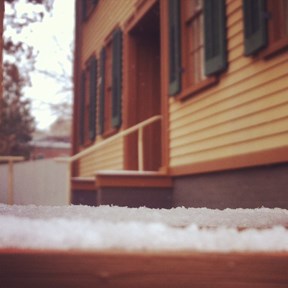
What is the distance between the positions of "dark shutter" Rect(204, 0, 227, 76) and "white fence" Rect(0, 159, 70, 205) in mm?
2679

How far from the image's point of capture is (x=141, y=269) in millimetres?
854

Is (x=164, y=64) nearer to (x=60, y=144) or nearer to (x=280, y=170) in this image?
(x=280, y=170)

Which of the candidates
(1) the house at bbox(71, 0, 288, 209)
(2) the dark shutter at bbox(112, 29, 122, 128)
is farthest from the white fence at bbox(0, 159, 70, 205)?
(2) the dark shutter at bbox(112, 29, 122, 128)

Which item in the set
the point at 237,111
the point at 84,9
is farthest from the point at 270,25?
the point at 84,9

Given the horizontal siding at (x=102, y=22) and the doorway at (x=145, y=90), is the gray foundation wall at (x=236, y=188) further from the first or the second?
the horizontal siding at (x=102, y=22)

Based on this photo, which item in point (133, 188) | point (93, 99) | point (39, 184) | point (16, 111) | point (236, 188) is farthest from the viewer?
point (16, 111)

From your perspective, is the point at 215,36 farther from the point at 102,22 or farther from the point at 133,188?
the point at 102,22

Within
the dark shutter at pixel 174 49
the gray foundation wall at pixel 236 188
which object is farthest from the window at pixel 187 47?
the gray foundation wall at pixel 236 188

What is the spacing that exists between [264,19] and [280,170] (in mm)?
1399

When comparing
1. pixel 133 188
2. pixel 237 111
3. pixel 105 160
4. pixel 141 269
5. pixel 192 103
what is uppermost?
pixel 192 103

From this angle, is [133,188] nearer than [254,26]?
No

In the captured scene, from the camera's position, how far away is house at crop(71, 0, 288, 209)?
4.34m

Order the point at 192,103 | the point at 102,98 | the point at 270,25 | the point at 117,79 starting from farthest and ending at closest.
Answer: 1. the point at 102,98
2. the point at 117,79
3. the point at 192,103
4. the point at 270,25

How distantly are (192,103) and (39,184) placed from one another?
3.46m
